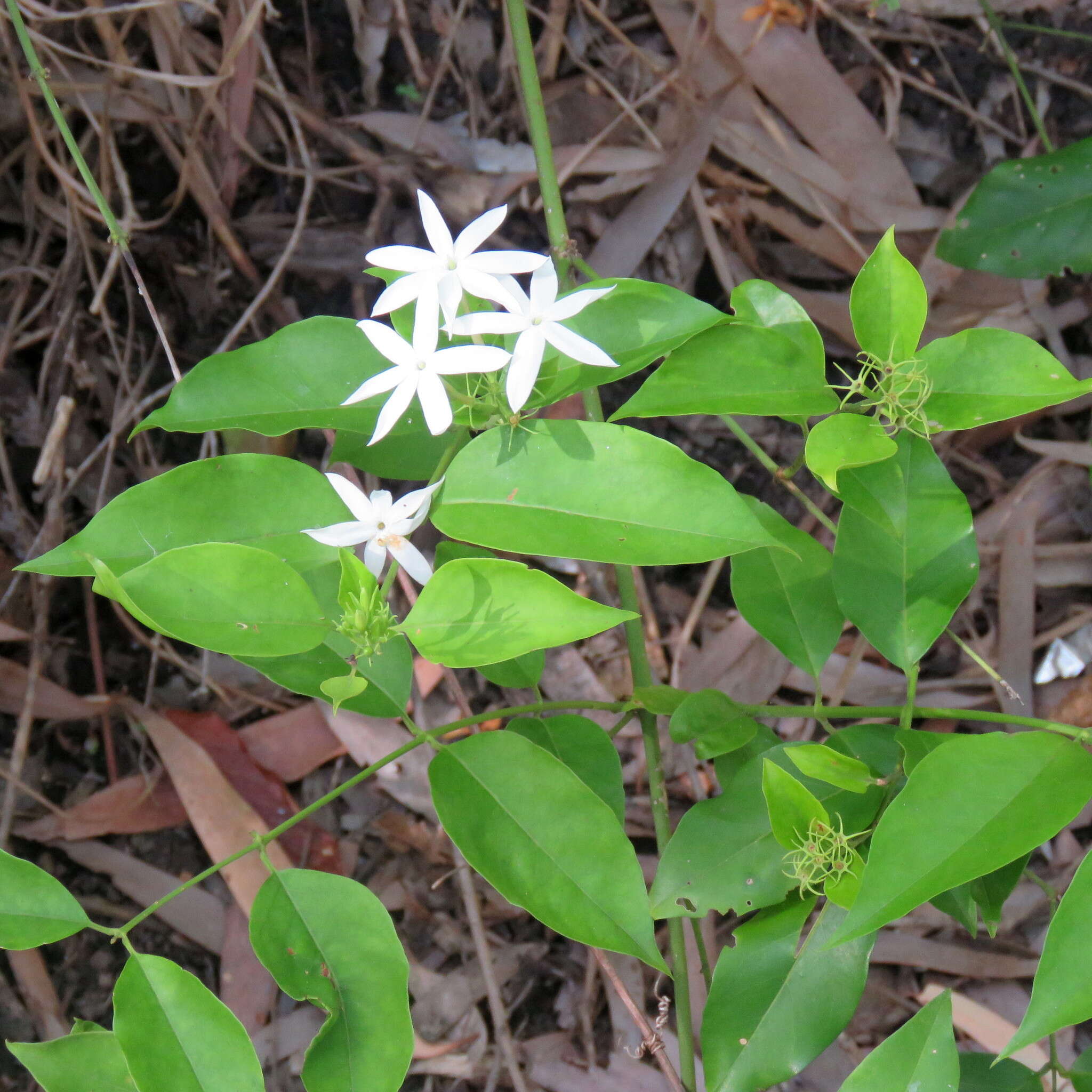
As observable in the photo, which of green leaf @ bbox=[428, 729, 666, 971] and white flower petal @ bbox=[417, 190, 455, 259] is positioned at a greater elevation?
white flower petal @ bbox=[417, 190, 455, 259]

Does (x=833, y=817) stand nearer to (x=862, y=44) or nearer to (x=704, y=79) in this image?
(x=704, y=79)

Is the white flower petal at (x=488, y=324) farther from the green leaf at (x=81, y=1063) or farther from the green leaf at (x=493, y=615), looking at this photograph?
the green leaf at (x=81, y=1063)

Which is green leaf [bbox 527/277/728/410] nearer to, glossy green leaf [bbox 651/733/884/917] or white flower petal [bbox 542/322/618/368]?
white flower petal [bbox 542/322/618/368]

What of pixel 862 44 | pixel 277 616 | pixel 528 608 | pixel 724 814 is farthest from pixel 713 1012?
pixel 862 44

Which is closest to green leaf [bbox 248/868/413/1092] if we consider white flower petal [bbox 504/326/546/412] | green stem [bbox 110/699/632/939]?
green stem [bbox 110/699/632/939]

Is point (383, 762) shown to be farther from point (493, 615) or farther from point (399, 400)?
point (399, 400)

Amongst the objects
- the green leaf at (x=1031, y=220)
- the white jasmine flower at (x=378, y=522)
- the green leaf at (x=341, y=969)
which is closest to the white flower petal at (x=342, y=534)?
the white jasmine flower at (x=378, y=522)
